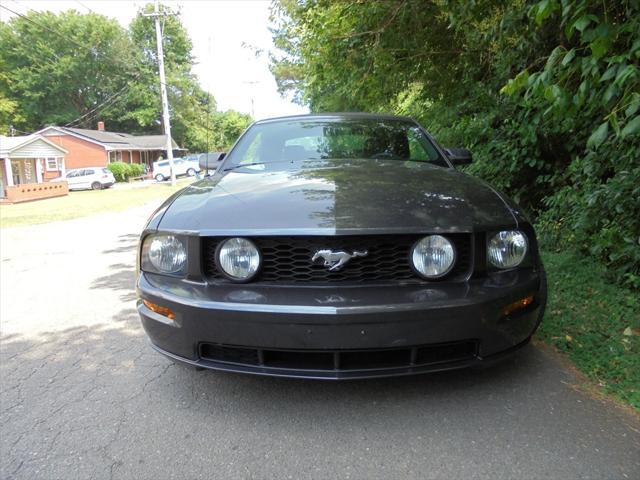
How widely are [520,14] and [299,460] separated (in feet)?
11.9

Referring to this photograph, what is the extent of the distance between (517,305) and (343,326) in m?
0.83

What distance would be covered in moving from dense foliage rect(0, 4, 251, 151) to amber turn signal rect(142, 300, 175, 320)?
55.8m

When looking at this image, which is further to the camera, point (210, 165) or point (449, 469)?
point (210, 165)

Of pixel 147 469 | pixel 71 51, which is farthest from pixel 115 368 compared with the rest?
pixel 71 51

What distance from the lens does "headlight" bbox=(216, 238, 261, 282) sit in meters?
2.24

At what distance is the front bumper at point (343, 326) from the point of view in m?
2.04

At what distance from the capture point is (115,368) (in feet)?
9.76

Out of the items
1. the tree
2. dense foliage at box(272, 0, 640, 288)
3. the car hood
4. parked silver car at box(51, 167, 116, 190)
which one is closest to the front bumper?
the car hood

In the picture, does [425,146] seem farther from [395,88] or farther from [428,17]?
[395,88]

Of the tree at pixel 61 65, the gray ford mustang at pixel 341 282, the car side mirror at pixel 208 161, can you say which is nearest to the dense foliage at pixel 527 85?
the gray ford mustang at pixel 341 282

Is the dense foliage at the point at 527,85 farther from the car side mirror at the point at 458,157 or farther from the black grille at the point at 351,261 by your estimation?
the black grille at the point at 351,261

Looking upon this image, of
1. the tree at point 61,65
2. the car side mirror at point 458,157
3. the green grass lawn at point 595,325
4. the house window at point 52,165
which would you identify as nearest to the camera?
the green grass lawn at point 595,325

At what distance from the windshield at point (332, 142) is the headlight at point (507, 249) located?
1307 mm

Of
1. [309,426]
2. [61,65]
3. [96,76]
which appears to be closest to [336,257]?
[309,426]
